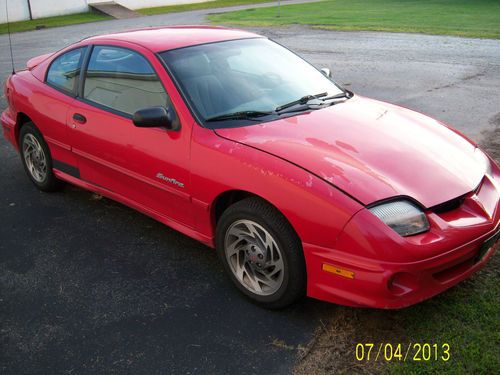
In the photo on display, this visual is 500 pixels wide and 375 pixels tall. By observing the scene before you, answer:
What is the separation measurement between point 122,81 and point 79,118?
20.3 inches

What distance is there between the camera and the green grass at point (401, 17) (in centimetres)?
1816

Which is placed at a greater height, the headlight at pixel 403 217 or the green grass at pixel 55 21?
the headlight at pixel 403 217

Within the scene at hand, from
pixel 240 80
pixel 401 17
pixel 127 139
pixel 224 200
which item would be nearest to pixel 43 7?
pixel 401 17

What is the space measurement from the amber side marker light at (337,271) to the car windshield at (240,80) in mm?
1173

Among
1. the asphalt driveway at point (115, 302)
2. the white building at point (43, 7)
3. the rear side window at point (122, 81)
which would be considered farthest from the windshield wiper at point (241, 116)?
the white building at point (43, 7)

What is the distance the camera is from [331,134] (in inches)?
138

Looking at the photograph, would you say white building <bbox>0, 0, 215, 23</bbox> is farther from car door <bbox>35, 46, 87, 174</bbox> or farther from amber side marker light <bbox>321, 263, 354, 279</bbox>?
amber side marker light <bbox>321, 263, 354, 279</bbox>

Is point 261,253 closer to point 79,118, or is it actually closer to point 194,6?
point 79,118

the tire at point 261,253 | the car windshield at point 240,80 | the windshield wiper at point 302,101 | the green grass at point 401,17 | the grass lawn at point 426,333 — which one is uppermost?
the car windshield at point 240,80

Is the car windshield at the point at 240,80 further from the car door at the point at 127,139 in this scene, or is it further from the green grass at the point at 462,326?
the green grass at the point at 462,326

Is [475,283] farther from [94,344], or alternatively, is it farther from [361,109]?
[94,344]

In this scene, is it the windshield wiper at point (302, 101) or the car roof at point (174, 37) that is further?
the car roof at point (174, 37)

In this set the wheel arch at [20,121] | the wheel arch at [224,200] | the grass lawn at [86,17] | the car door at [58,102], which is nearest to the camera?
the wheel arch at [224,200]

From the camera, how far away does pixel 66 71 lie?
4785 millimetres
